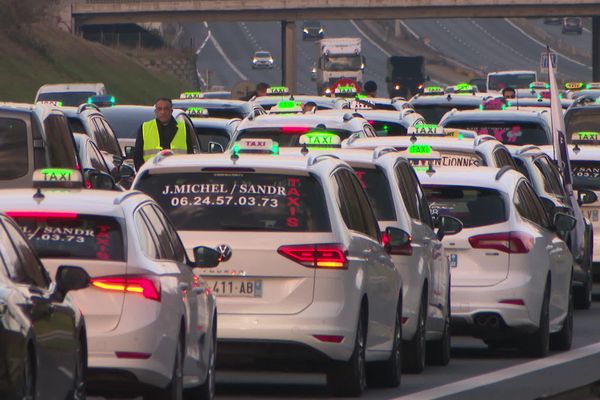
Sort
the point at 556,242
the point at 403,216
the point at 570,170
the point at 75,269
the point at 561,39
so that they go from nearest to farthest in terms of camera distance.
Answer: the point at 75,269 < the point at 403,216 < the point at 556,242 < the point at 570,170 < the point at 561,39

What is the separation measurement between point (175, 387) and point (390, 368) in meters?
3.04

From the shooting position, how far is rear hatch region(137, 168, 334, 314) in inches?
483

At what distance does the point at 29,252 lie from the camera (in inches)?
378

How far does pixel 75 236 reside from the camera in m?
10.7

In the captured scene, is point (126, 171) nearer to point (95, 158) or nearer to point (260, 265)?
point (95, 158)

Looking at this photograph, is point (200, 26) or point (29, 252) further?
point (200, 26)

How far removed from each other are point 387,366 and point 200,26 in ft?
436

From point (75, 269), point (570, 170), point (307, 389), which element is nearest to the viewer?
point (75, 269)

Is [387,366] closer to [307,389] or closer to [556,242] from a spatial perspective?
[307,389]

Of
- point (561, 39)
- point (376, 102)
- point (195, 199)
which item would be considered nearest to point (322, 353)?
point (195, 199)

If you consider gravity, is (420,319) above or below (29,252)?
below

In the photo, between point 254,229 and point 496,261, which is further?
point 496,261

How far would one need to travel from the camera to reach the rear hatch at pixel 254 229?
1227 centimetres

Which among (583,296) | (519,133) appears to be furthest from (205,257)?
(519,133)
